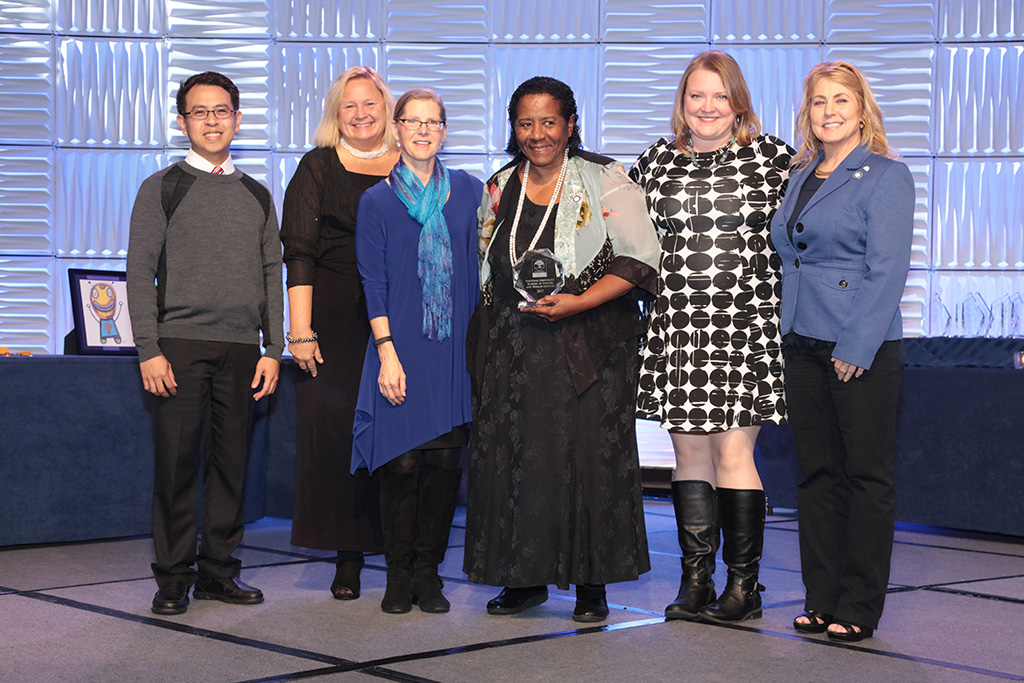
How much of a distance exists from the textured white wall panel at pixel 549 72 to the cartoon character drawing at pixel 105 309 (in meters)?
3.04

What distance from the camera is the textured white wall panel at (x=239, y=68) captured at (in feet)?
23.1

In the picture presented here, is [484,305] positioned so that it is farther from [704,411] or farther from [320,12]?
[320,12]

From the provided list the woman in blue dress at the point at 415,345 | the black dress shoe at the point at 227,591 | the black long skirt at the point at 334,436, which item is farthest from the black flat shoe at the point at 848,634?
the black dress shoe at the point at 227,591

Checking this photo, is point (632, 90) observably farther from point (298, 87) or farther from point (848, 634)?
point (848, 634)

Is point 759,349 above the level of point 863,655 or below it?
above

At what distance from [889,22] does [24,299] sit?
592 centimetres

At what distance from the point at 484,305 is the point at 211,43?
4.59m

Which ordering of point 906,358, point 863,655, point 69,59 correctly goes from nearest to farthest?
point 863,655, point 906,358, point 69,59

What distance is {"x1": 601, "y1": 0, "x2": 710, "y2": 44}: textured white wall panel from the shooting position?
7.16 meters

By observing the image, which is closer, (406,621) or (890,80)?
(406,621)

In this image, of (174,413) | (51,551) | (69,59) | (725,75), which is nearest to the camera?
(725,75)

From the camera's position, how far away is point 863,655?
2809 millimetres

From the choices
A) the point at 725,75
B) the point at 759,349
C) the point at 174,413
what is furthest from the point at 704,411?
the point at 174,413

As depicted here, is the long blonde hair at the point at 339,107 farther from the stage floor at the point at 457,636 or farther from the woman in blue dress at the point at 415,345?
the stage floor at the point at 457,636
